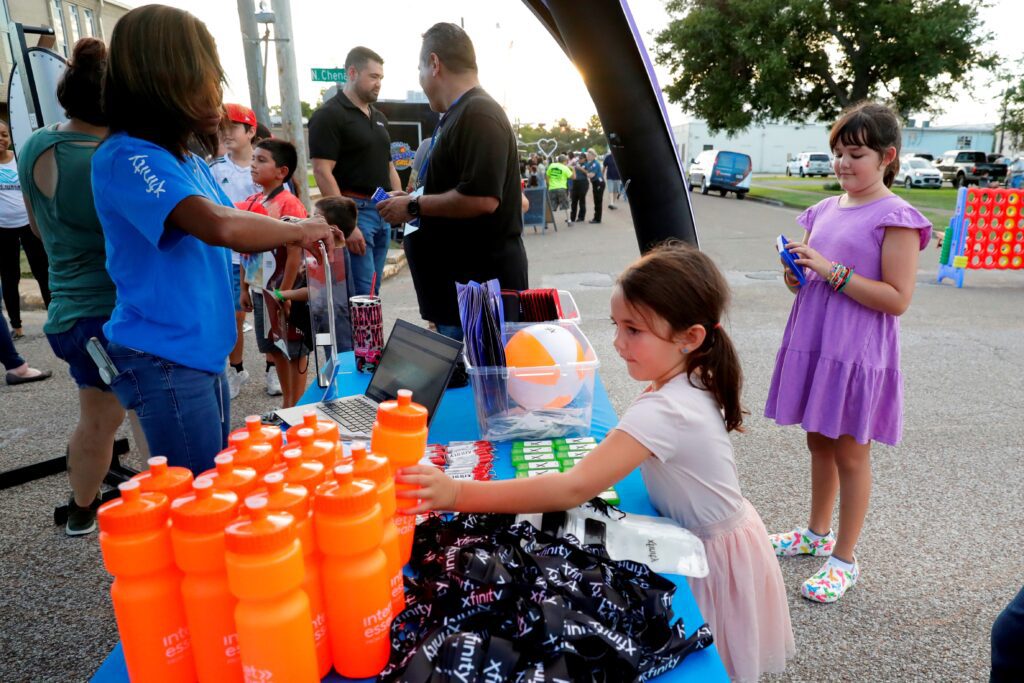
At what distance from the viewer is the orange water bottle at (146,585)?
0.79 metres

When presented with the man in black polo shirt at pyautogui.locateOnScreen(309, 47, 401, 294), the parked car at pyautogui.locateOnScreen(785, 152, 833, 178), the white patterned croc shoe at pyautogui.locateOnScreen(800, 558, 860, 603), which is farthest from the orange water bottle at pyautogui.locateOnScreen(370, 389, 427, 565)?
the parked car at pyautogui.locateOnScreen(785, 152, 833, 178)

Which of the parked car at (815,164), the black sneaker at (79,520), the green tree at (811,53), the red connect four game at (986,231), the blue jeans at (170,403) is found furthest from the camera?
the parked car at (815,164)

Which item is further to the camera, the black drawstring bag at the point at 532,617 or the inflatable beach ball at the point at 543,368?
the inflatable beach ball at the point at 543,368

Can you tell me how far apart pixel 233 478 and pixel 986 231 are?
32.0ft

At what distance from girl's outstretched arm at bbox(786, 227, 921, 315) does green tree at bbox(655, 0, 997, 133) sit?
1013 inches

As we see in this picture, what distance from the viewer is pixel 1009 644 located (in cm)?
132

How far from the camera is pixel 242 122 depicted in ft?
15.5

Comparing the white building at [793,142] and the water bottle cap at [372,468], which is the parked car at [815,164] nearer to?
the white building at [793,142]

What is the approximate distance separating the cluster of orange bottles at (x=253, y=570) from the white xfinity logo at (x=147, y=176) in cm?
96

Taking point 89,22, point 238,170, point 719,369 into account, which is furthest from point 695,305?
point 89,22

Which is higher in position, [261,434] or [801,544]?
[261,434]

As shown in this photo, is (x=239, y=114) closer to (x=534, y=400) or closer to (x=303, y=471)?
(x=534, y=400)

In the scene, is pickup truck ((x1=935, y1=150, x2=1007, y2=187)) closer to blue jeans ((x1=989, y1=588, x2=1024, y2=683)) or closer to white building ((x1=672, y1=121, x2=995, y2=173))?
white building ((x1=672, y1=121, x2=995, y2=173))

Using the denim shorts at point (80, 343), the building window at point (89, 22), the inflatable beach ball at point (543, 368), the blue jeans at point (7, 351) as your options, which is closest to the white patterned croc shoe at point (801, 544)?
the inflatable beach ball at point (543, 368)
